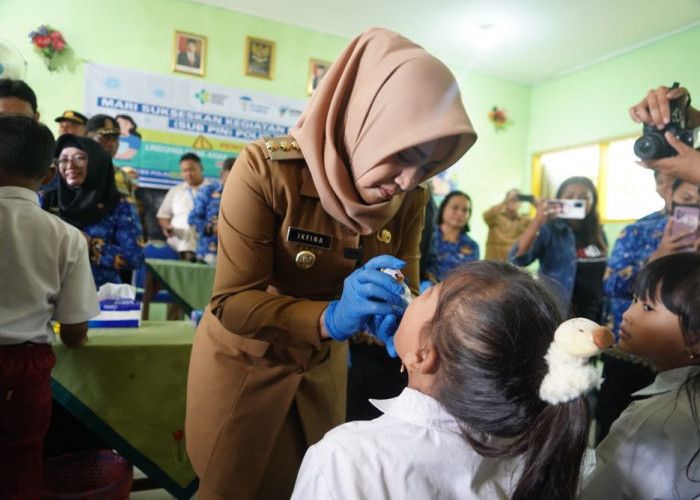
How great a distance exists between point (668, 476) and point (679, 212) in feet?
4.48

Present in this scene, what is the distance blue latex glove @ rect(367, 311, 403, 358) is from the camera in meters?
0.89

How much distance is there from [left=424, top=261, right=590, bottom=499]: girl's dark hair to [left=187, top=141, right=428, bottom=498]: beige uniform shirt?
0.31 meters

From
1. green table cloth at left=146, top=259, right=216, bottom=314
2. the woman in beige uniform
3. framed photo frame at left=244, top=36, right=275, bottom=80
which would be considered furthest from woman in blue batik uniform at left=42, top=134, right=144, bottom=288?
framed photo frame at left=244, top=36, right=275, bottom=80

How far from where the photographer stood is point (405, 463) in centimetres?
71

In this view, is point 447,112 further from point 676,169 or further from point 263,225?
point 676,169

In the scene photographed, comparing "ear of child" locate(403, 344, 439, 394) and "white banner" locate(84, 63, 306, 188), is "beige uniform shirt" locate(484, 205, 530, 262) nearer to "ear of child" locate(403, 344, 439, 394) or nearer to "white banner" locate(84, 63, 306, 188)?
"white banner" locate(84, 63, 306, 188)

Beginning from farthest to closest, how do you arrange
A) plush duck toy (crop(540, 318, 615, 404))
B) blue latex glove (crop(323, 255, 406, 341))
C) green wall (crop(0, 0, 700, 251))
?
1. green wall (crop(0, 0, 700, 251))
2. blue latex glove (crop(323, 255, 406, 341))
3. plush duck toy (crop(540, 318, 615, 404))

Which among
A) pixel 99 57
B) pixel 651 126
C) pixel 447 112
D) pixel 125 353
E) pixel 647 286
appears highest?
pixel 99 57

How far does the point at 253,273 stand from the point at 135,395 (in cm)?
94

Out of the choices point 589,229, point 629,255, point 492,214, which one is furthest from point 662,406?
point 492,214

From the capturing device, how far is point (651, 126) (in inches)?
63.7

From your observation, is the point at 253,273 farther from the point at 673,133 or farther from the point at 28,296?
the point at 673,133

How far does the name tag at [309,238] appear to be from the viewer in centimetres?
100

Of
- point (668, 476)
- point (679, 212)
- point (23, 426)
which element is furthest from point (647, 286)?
point (23, 426)
